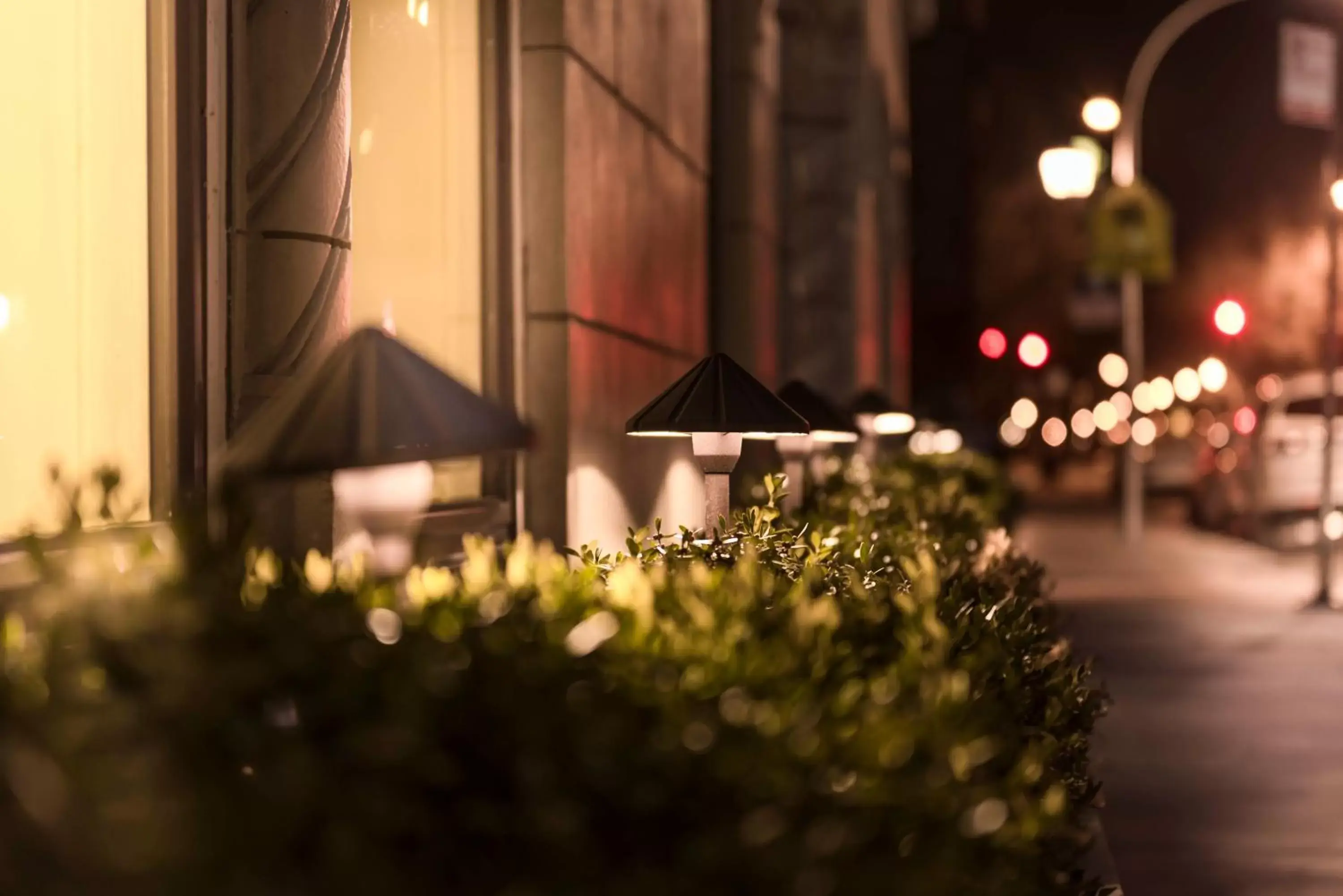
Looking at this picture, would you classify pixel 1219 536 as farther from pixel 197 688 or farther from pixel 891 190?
pixel 197 688

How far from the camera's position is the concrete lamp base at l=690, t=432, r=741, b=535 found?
8.27 m

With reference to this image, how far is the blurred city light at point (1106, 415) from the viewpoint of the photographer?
113 metres

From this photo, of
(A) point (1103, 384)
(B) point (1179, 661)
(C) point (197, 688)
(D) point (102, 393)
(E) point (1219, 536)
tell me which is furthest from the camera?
(A) point (1103, 384)

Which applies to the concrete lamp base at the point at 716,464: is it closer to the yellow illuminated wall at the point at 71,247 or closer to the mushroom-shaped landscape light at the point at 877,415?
the yellow illuminated wall at the point at 71,247

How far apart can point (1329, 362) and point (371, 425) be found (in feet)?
52.1

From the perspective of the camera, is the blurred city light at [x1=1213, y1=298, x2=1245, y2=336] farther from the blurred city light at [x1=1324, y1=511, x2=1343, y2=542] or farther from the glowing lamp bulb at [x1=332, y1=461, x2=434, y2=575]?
the glowing lamp bulb at [x1=332, y1=461, x2=434, y2=575]

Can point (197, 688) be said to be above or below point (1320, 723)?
above

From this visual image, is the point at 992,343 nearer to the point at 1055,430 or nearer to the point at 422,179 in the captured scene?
the point at 422,179

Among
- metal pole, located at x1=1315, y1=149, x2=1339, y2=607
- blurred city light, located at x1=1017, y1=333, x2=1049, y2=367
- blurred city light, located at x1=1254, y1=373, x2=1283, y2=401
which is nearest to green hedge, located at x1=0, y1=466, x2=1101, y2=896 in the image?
metal pole, located at x1=1315, y1=149, x2=1339, y2=607

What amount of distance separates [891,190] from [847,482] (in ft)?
69.4

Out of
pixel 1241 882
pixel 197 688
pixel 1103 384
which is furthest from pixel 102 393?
pixel 1103 384

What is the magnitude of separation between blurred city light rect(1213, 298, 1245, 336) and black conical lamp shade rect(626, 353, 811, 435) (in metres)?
26.3

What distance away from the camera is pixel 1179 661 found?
14.4 m

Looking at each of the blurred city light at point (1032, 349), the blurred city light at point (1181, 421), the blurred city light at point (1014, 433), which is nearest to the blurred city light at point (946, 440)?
the blurred city light at point (1032, 349)
